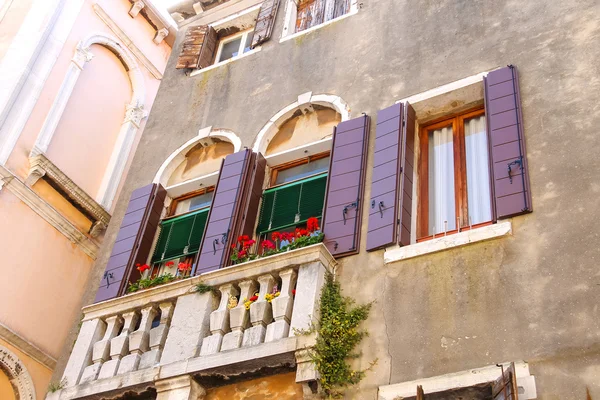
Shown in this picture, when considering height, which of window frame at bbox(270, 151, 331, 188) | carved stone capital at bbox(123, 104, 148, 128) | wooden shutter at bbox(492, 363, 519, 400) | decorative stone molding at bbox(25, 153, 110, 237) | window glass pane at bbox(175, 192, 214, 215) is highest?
carved stone capital at bbox(123, 104, 148, 128)

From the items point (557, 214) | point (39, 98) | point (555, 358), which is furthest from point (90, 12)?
point (555, 358)

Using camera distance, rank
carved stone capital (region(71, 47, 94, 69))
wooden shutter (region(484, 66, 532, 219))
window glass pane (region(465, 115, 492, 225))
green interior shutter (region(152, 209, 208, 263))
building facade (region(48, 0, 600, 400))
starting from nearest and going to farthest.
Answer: building facade (region(48, 0, 600, 400)) → wooden shutter (region(484, 66, 532, 219)) → window glass pane (region(465, 115, 492, 225)) → green interior shutter (region(152, 209, 208, 263)) → carved stone capital (region(71, 47, 94, 69))

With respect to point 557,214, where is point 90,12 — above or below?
above

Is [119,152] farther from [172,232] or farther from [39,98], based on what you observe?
[172,232]

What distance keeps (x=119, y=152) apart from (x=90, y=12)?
3.04 m

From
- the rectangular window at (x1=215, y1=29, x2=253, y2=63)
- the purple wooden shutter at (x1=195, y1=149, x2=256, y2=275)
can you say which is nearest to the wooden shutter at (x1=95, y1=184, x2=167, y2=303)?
the purple wooden shutter at (x1=195, y1=149, x2=256, y2=275)

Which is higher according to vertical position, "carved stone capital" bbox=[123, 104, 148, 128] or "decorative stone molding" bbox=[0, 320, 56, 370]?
"carved stone capital" bbox=[123, 104, 148, 128]

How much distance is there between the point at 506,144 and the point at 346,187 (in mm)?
1869

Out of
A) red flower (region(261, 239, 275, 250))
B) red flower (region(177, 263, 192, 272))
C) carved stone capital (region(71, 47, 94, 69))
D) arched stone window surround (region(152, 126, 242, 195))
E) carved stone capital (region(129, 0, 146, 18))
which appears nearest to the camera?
red flower (region(261, 239, 275, 250))

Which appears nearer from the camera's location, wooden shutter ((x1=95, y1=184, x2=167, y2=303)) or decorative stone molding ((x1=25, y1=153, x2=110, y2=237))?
wooden shutter ((x1=95, y1=184, x2=167, y2=303))

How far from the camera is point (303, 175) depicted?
33.9ft

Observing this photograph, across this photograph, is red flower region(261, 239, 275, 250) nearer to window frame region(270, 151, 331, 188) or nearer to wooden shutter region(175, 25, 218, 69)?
window frame region(270, 151, 331, 188)

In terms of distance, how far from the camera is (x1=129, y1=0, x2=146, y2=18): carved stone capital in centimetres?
1753

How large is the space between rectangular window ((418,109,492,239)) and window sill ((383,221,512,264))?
436mm
